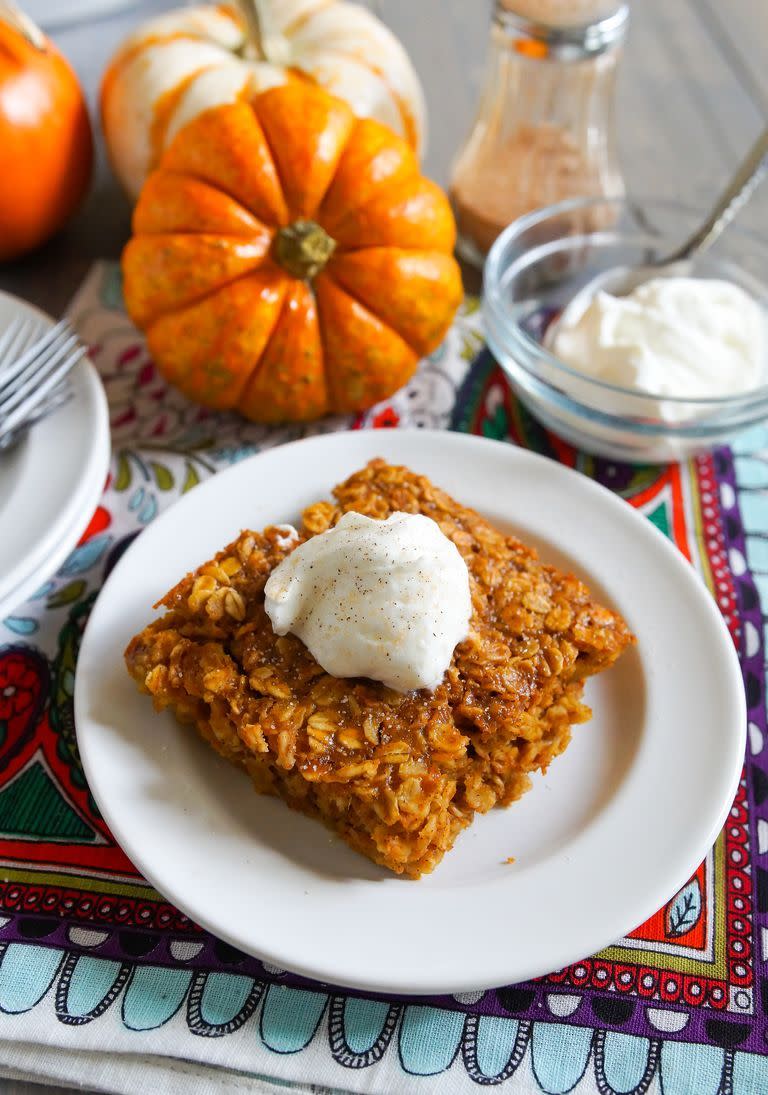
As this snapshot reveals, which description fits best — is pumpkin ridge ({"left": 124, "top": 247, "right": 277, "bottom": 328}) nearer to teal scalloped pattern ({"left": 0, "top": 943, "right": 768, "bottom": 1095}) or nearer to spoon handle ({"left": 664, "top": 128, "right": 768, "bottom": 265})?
spoon handle ({"left": 664, "top": 128, "right": 768, "bottom": 265})

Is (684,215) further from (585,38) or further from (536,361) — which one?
(536,361)

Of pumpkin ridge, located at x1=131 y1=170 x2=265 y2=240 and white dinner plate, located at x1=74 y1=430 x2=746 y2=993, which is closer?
white dinner plate, located at x1=74 y1=430 x2=746 y2=993

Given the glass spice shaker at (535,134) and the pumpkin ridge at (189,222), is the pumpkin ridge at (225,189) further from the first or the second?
the glass spice shaker at (535,134)

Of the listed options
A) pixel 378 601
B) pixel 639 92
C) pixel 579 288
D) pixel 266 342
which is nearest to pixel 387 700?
pixel 378 601

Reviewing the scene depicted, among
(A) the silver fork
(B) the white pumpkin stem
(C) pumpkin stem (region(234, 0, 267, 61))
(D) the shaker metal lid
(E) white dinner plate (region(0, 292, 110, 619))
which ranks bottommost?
(E) white dinner plate (region(0, 292, 110, 619))

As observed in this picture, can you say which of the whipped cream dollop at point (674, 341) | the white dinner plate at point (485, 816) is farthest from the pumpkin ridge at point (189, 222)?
the whipped cream dollop at point (674, 341)

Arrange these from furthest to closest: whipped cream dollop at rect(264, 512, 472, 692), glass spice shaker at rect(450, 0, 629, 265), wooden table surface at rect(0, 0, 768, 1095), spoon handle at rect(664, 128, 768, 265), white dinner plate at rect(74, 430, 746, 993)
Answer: wooden table surface at rect(0, 0, 768, 1095), glass spice shaker at rect(450, 0, 629, 265), spoon handle at rect(664, 128, 768, 265), whipped cream dollop at rect(264, 512, 472, 692), white dinner plate at rect(74, 430, 746, 993)

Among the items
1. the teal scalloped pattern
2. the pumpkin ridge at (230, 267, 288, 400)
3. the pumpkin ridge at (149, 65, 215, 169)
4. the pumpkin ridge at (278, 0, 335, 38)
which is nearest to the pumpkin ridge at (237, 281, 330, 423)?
the pumpkin ridge at (230, 267, 288, 400)

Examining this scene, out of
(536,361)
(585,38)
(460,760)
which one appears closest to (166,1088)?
(460,760)
